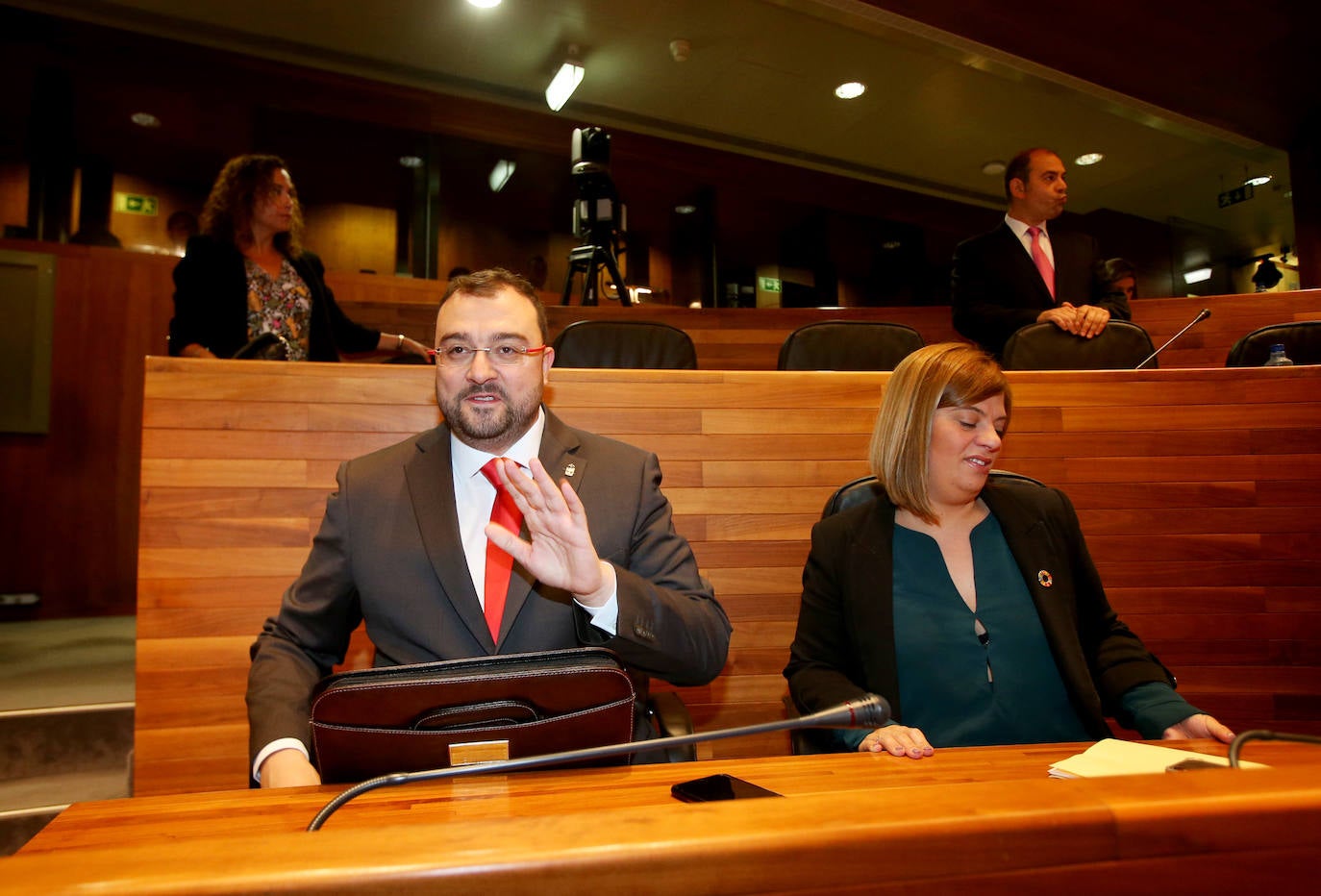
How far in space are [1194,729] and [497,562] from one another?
1.13 m

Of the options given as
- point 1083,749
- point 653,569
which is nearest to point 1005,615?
point 1083,749

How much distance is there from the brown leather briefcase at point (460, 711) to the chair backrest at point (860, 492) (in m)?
0.88

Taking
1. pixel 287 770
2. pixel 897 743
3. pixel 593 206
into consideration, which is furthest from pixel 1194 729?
pixel 593 206

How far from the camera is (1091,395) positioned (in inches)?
89.3

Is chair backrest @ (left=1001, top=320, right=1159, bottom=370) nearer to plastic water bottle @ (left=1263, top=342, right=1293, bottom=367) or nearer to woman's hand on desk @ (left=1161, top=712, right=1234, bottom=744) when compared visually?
plastic water bottle @ (left=1263, top=342, right=1293, bottom=367)

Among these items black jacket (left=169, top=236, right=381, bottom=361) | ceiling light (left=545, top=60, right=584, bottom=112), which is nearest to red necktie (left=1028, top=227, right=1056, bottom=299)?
black jacket (left=169, top=236, right=381, bottom=361)

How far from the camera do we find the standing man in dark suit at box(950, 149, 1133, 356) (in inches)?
129

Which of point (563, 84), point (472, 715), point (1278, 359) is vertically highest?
point (563, 84)

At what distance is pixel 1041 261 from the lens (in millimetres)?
3355

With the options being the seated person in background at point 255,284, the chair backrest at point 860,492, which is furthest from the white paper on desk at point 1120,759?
the seated person in background at point 255,284

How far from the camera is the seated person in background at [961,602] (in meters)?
1.43

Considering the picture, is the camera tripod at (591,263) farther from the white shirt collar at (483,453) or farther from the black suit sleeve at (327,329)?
the white shirt collar at (483,453)

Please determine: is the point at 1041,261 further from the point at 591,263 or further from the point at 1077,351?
the point at 591,263

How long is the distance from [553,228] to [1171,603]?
6.13 meters
